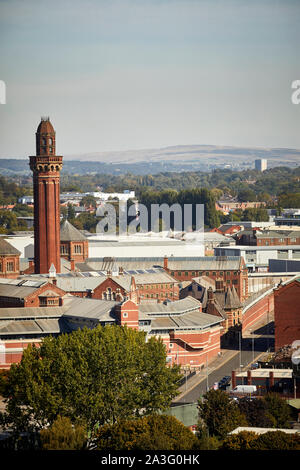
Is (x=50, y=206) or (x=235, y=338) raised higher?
(x=50, y=206)

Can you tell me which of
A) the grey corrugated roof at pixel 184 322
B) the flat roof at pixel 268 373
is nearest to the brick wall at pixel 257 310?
the grey corrugated roof at pixel 184 322

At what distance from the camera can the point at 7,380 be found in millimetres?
58750

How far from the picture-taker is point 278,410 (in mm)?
52281

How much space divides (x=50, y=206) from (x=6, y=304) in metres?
11.8

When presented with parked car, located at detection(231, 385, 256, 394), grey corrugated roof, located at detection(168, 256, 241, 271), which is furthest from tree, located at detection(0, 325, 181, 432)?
grey corrugated roof, located at detection(168, 256, 241, 271)

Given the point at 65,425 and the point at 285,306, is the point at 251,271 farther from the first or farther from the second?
the point at 65,425

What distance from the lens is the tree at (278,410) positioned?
51438 mm

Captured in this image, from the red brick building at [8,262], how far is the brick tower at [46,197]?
1.80 metres

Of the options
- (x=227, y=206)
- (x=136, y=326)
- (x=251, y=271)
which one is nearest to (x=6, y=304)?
(x=136, y=326)

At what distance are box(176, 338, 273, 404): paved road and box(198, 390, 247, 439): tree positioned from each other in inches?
259

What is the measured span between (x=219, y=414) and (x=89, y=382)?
5.86 meters

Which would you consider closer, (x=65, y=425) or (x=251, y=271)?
(x=65, y=425)

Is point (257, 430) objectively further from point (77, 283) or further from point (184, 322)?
point (77, 283)

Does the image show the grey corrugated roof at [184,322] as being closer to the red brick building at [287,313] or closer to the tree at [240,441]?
the red brick building at [287,313]
